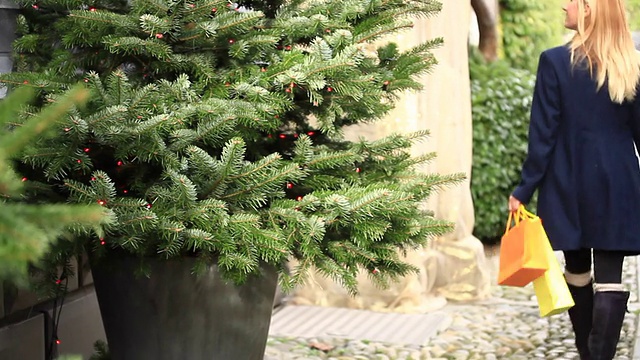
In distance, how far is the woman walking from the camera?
383 centimetres

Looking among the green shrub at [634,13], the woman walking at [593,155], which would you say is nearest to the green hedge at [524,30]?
the woman walking at [593,155]

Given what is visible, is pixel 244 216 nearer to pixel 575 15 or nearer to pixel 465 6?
pixel 575 15

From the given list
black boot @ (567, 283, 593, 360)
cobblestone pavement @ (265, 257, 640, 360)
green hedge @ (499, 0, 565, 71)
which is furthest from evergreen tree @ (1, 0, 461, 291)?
green hedge @ (499, 0, 565, 71)

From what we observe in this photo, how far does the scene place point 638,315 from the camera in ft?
18.0

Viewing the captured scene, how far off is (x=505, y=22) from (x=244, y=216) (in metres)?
7.52

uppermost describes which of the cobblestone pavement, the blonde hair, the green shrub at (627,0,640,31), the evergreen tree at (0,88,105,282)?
the green shrub at (627,0,640,31)

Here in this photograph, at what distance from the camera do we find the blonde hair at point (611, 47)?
3766 mm

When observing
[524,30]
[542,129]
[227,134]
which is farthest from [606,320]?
[524,30]

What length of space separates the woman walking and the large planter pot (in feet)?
4.73

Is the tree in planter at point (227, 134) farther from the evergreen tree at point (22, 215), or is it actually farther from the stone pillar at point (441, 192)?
the stone pillar at point (441, 192)

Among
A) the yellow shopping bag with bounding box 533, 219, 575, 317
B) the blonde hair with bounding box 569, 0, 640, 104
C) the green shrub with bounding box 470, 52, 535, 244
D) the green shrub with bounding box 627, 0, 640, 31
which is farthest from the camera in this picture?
the green shrub with bounding box 627, 0, 640, 31

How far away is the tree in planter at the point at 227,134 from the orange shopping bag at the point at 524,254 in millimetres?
640

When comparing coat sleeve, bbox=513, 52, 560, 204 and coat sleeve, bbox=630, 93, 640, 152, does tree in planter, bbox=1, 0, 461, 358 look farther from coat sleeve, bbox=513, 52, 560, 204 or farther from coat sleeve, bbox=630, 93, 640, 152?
coat sleeve, bbox=630, 93, 640, 152

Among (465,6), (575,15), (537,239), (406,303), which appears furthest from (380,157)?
(465,6)
